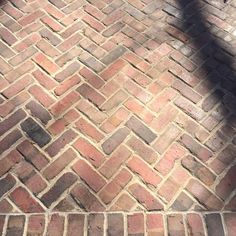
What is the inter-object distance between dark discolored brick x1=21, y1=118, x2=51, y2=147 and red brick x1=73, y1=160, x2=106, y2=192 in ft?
0.99

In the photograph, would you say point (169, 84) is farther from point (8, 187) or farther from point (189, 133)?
point (8, 187)

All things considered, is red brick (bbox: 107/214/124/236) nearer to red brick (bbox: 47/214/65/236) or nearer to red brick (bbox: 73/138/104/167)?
red brick (bbox: 47/214/65/236)

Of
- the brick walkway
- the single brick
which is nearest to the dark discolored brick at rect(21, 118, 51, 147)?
the brick walkway

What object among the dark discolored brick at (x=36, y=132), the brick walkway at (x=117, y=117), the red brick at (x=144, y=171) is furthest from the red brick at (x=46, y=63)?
the red brick at (x=144, y=171)

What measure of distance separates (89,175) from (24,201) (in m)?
0.45

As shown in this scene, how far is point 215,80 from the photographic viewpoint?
9.52ft

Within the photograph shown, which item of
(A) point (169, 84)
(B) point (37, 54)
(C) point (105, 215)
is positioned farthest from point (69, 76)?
(C) point (105, 215)

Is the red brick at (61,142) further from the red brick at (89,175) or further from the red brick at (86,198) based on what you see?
the red brick at (86,198)

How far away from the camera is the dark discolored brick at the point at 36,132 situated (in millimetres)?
2494

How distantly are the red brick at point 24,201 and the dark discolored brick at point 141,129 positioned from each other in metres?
0.87

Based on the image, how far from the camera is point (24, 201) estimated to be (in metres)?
2.21

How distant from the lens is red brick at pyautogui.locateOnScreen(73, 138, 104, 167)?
7.95ft

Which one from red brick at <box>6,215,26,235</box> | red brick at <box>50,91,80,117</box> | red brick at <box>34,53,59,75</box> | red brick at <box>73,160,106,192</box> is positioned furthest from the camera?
red brick at <box>34,53,59,75</box>

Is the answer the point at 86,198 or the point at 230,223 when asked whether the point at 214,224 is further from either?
the point at 86,198
